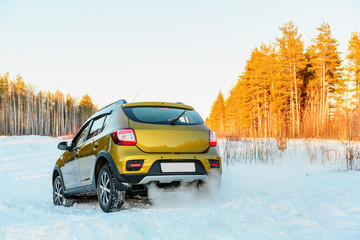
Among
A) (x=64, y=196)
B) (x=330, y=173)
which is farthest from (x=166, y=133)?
(x=330, y=173)

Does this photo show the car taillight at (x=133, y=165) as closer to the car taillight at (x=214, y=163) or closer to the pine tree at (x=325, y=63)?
the car taillight at (x=214, y=163)

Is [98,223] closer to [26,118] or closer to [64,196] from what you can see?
[64,196]

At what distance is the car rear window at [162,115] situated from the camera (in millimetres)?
5123

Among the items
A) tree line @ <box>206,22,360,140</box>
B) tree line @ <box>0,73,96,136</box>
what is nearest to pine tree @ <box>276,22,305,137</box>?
tree line @ <box>206,22,360,140</box>

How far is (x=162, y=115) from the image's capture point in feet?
17.3

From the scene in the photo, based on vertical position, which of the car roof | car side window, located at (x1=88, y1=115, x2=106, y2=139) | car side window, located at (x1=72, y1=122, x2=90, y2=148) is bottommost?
car side window, located at (x1=72, y1=122, x2=90, y2=148)

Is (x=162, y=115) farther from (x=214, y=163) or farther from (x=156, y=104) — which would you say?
(x=214, y=163)

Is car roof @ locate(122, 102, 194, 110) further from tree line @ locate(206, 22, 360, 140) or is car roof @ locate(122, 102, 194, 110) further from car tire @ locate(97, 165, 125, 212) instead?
tree line @ locate(206, 22, 360, 140)

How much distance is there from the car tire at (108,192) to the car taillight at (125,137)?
473 millimetres

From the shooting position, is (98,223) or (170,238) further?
(98,223)

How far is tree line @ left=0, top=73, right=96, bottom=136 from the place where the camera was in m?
77.2

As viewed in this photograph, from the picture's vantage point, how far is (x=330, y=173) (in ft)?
26.3

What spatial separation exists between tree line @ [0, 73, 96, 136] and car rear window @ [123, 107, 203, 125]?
6708 cm

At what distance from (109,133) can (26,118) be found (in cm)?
8680
